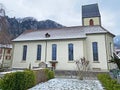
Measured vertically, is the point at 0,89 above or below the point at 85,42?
below

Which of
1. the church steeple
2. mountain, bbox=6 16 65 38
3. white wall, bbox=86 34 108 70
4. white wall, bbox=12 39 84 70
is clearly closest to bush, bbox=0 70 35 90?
white wall, bbox=12 39 84 70

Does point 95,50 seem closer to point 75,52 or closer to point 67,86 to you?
point 75,52

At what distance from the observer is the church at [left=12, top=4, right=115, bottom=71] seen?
2162 cm

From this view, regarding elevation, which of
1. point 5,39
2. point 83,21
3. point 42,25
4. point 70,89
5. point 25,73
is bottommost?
point 70,89

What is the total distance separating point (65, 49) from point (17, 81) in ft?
51.3

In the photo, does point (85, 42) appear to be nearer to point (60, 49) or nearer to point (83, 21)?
point (60, 49)

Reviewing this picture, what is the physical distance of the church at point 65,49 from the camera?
21625 millimetres

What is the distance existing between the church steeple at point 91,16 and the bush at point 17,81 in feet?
94.0

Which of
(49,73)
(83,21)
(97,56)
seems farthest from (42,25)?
(49,73)

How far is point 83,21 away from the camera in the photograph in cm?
3578

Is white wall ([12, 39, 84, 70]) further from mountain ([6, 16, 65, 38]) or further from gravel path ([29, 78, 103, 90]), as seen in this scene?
mountain ([6, 16, 65, 38])

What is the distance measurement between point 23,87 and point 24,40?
18395mm

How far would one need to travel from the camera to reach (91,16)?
3569 cm

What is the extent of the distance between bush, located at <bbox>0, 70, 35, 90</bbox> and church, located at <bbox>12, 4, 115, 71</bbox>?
1357 cm
